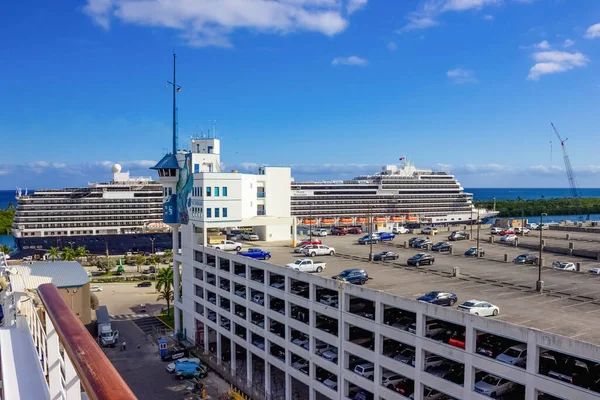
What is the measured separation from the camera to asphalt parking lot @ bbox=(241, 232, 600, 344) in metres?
27.4

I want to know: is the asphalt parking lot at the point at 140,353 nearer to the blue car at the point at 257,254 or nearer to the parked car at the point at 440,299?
the blue car at the point at 257,254

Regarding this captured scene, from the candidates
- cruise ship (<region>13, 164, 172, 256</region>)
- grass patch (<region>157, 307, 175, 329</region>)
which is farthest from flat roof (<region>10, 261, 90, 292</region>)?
cruise ship (<region>13, 164, 172, 256</region>)

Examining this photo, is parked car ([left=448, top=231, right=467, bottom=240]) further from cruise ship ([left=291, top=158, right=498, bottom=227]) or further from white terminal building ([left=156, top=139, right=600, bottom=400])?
cruise ship ([left=291, top=158, right=498, bottom=227])

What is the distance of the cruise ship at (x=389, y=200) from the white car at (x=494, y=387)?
124 metres

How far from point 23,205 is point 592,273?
13935cm

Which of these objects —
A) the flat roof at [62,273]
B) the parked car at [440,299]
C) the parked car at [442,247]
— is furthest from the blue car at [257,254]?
the parked car at [440,299]

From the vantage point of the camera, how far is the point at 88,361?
208 inches

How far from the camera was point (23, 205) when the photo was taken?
133500 millimetres

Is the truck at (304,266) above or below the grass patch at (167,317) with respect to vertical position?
above

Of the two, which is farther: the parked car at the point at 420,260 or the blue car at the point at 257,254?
the blue car at the point at 257,254

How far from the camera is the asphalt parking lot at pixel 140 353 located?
45694 mm

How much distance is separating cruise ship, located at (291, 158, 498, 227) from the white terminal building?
293 feet

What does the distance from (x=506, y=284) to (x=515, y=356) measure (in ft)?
42.0

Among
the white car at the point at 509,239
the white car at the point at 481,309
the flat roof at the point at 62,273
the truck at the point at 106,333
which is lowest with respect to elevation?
the truck at the point at 106,333
